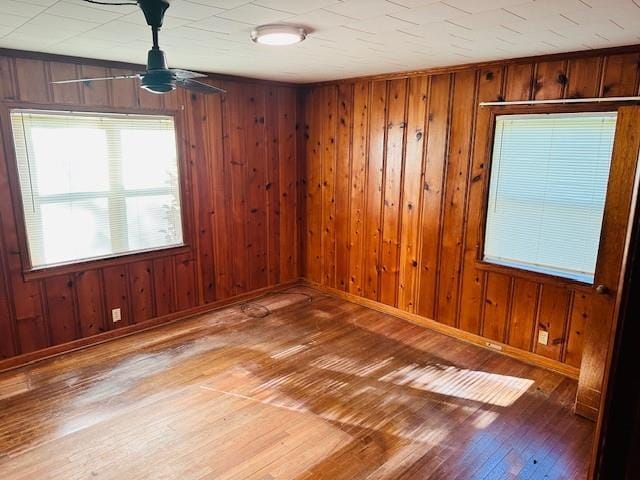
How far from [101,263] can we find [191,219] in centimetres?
93

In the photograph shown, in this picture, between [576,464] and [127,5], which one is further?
[576,464]

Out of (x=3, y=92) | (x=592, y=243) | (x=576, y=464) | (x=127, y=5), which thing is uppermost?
(x=127, y=5)

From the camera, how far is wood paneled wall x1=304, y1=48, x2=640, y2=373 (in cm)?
331

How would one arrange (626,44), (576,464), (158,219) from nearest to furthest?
(576,464) < (626,44) < (158,219)

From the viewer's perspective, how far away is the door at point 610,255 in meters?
2.56

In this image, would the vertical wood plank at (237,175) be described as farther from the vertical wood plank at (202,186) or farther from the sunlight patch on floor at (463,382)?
the sunlight patch on floor at (463,382)

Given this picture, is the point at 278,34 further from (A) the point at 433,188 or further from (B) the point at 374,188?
(B) the point at 374,188

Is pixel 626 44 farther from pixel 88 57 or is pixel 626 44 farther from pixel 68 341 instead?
pixel 68 341

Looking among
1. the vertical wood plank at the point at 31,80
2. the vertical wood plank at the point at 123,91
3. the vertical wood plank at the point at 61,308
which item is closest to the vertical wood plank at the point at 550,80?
the vertical wood plank at the point at 123,91

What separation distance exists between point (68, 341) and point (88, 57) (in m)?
2.35

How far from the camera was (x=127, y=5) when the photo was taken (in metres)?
2.04

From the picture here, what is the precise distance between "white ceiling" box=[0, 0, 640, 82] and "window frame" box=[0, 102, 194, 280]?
0.42m

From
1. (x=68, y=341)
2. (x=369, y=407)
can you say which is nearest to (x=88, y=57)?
(x=68, y=341)

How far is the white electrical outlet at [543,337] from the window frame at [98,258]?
10.8 feet
